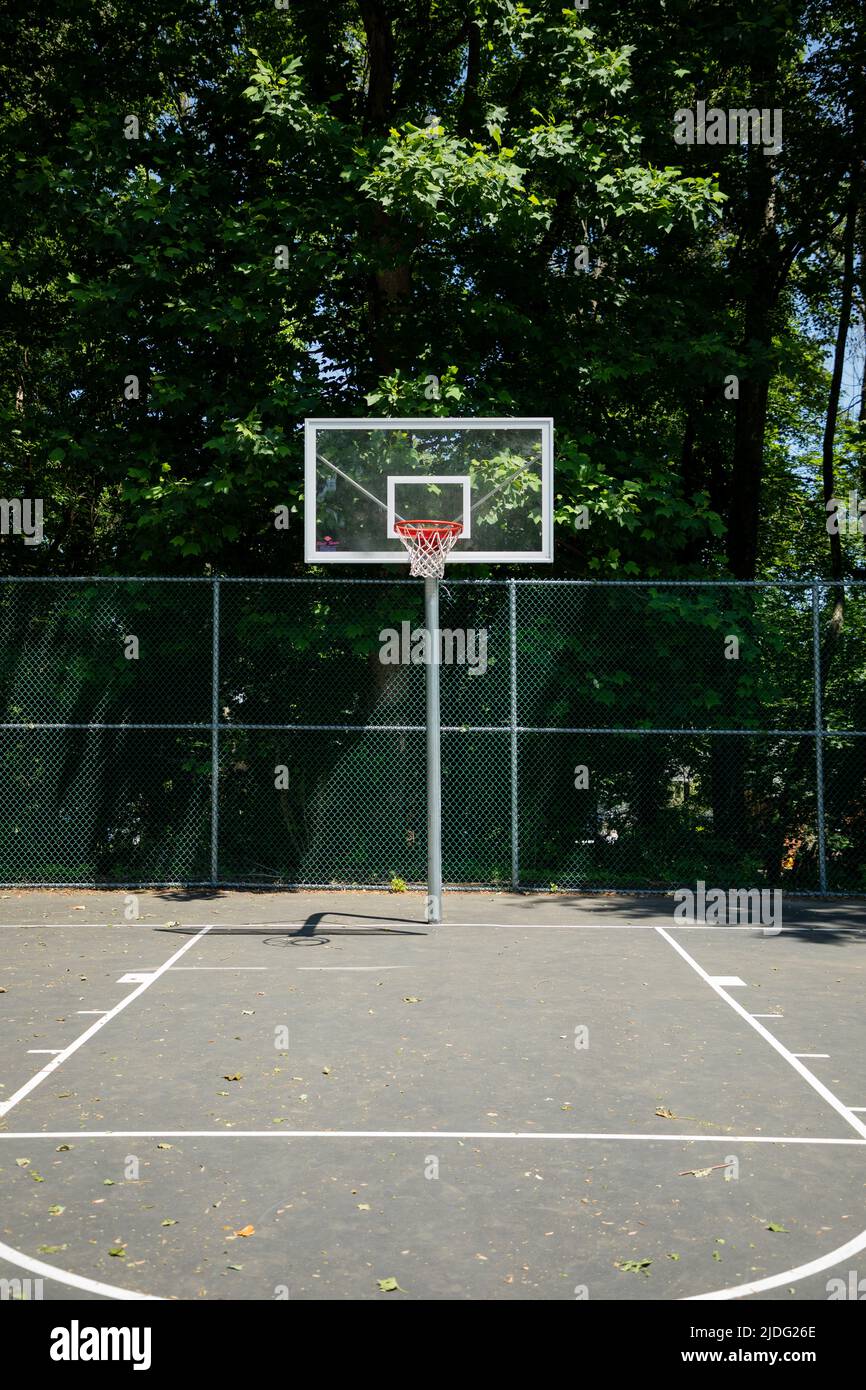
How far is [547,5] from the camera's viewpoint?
15.8 meters

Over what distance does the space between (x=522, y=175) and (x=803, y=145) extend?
641 cm

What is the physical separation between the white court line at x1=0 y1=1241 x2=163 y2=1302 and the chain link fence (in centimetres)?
994

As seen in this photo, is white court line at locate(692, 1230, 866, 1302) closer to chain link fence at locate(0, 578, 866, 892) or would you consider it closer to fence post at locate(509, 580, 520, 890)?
fence post at locate(509, 580, 520, 890)

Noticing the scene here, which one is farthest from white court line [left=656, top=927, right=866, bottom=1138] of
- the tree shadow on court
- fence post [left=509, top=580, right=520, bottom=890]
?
fence post [left=509, top=580, right=520, bottom=890]

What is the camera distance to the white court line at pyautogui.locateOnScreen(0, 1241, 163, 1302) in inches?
187

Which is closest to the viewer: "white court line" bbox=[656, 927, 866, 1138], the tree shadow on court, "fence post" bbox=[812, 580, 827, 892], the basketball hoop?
"white court line" bbox=[656, 927, 866, 1138]

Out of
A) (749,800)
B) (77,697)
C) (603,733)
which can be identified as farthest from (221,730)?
(749,800)

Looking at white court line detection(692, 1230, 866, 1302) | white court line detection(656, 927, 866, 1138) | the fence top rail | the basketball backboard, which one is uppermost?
the basketball backboard

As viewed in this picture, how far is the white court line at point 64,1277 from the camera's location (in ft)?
15.6

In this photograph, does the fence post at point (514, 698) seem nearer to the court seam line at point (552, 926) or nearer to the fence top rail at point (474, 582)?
the fence top rail at point (474, 582)

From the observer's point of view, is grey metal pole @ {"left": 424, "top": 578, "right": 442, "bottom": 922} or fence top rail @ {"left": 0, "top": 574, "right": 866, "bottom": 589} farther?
fence top rail @ {"left": 0, "top": 574, "right": 866, "bottom": 589}

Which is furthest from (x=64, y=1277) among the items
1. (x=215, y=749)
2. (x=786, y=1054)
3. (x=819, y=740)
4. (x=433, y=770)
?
(x=819, y=740)

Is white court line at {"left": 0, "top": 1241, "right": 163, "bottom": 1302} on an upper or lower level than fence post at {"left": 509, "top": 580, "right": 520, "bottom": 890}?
lower

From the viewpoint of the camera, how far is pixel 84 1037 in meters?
8.52
